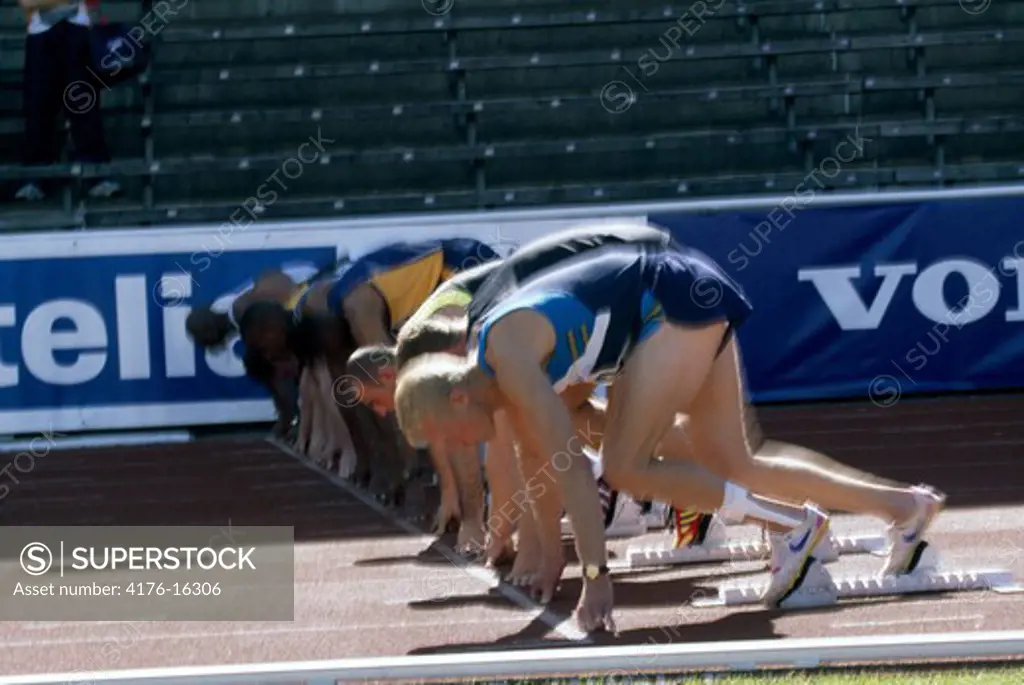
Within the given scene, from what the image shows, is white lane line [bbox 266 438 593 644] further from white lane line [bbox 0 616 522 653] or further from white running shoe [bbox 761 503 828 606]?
white running shoe [bbox 761 503 828 606]

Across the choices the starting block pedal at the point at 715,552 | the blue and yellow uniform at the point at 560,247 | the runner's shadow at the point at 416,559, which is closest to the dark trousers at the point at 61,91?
the runner's shadow at the point at 416,559

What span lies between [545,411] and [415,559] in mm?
2649

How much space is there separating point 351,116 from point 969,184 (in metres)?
5.73

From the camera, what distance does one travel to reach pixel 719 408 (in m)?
6.44

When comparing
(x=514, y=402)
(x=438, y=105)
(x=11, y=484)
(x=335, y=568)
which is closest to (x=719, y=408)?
(x=514, y=402)

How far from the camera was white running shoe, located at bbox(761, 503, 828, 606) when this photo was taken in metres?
6.38

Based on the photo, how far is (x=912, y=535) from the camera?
21.5ft

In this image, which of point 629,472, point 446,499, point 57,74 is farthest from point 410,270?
point 57,74

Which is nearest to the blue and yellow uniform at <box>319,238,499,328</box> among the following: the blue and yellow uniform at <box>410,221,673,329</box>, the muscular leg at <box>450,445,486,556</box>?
the muscular leg at <box>450,445,486,556</box>

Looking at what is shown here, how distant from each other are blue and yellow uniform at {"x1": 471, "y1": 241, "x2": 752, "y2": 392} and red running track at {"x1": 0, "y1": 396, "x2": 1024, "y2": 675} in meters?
0.96

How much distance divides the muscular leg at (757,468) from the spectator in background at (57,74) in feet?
33.7

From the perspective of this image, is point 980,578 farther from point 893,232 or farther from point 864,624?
point 893,232

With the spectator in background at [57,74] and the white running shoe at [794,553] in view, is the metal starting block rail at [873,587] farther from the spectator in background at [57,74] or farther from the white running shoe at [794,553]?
the spectator in background at [57,74]

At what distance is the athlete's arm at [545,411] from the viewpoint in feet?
19.0
